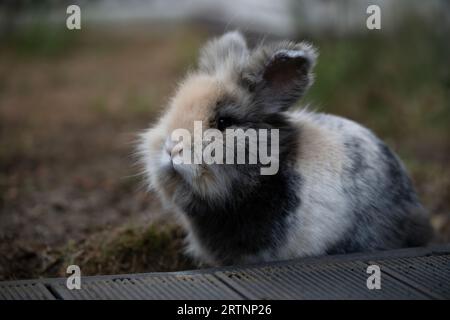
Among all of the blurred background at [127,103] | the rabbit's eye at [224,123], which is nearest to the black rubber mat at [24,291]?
the blurred background at [127,103]

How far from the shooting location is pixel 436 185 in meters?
5.30

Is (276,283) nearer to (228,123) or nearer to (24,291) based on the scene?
(228,123)

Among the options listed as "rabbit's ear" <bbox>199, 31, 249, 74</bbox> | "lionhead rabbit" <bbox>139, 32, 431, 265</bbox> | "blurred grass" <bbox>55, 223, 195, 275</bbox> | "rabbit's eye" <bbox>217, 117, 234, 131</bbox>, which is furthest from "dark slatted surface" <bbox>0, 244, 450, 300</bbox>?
"rabbit's ear" <bbox>199, 31, 249, 74</bbox>

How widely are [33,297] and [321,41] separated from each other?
618cm

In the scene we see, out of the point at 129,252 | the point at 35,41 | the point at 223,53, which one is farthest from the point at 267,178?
the point at 35,41

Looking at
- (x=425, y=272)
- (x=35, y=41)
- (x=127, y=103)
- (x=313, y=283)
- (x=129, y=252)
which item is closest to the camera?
(x=313, y=283)

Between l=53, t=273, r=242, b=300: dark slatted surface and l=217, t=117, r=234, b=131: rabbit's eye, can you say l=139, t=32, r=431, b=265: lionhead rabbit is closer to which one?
l=217, t=117, r=234, b=131: rabbit's eye

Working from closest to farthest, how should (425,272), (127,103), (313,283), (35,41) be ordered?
(313,283) → (425,272) → (127,103) → (35,41)

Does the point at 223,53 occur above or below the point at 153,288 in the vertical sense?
above

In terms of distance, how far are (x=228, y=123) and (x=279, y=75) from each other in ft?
1.17

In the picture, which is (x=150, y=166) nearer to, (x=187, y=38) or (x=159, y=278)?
(x=159, y=278)

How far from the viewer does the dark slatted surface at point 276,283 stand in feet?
9.34

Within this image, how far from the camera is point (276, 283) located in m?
2.99
